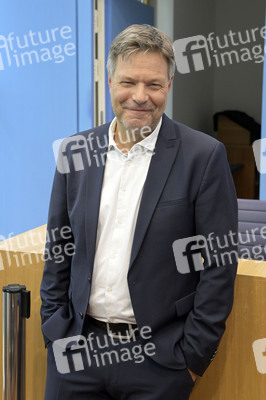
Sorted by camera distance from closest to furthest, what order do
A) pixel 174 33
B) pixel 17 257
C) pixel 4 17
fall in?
1. pixel 17 257
2. pixel 4 17
3. pixel 174 33

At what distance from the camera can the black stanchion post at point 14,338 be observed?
1769 millimetres

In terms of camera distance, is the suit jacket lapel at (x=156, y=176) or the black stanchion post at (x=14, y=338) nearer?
the suit jacket lapel at (x=156, y=176)

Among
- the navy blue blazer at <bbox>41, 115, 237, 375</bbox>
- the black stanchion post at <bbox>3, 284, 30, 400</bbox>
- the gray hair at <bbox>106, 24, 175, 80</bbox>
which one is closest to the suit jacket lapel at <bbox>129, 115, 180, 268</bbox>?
the navy blue blazer at <bbox>41, 115, 237, 375</bbox>

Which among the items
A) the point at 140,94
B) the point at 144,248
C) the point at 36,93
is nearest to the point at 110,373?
the point at 144,248

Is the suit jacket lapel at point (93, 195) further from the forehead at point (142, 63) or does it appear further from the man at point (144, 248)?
the forehead at point (142, 63)

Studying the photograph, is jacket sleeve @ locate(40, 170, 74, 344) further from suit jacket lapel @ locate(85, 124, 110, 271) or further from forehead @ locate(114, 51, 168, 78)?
forehead @ locate(114, 51, 168, 78)

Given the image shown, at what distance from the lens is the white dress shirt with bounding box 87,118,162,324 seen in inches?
62.3

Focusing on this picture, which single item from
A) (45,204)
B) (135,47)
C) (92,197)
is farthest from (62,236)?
(45,204)

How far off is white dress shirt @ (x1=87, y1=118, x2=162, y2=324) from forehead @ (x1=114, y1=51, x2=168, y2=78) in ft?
0.57

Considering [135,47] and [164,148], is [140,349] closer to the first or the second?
[164,148]

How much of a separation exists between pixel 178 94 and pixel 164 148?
4905mm

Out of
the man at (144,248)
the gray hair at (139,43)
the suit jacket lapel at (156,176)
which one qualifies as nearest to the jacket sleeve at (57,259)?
the man at (144,248)

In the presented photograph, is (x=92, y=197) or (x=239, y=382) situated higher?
(x=92, y=197)

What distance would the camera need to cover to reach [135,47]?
1.52 metres
